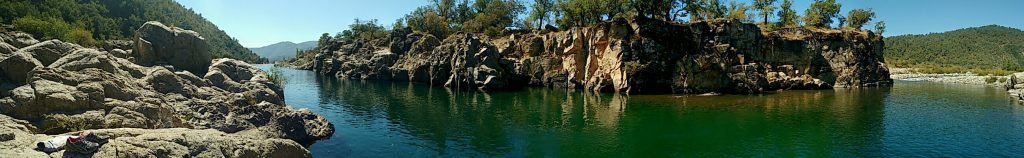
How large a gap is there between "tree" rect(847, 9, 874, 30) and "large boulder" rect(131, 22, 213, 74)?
11495 centimetres

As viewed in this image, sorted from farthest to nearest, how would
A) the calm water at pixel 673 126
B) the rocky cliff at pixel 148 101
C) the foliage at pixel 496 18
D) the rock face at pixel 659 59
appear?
the foliage at pixel 496 18, the rock face at pixel 659 59, the calm water at pixel 673 126, the rocky cliff at pixel 148 101

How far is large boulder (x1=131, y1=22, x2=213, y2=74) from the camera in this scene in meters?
31.2

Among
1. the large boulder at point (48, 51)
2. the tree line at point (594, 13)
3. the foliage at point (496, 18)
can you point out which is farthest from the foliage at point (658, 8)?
the large boulder at point (48, 51)

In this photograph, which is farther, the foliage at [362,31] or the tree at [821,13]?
the foliage at [362,31]

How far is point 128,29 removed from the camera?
5482 inches

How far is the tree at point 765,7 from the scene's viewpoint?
335ft

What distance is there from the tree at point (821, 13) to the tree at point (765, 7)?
24.6ft

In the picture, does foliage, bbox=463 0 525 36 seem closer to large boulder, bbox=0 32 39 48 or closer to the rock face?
the rock face

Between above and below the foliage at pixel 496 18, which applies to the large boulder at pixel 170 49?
below

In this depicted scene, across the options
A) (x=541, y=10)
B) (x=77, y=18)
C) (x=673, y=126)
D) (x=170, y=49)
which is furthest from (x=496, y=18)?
(x=170, y=49)

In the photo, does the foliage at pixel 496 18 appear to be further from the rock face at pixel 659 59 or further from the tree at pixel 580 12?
the tree at pixel 580 12

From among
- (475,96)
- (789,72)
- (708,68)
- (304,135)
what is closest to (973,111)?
(708,68)

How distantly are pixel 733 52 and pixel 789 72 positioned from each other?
15.6 m

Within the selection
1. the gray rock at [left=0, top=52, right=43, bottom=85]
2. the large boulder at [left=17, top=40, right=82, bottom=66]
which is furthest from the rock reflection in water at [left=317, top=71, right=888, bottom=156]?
the gray rock at [left=0, top=52, right=43, bottom=85]
